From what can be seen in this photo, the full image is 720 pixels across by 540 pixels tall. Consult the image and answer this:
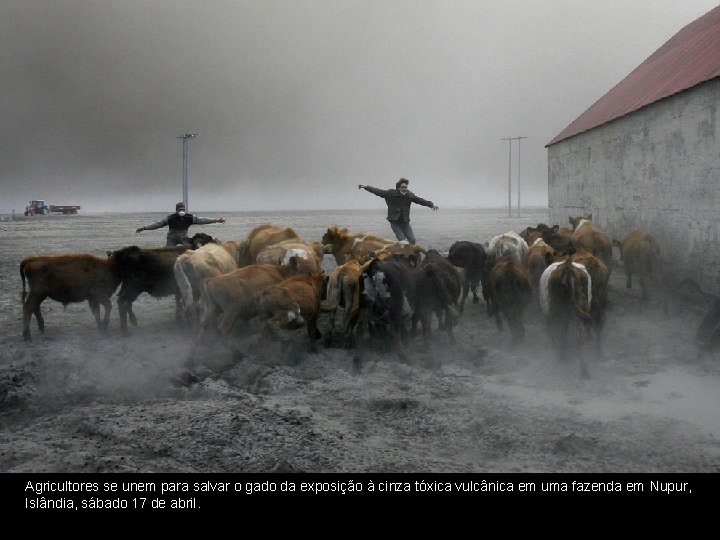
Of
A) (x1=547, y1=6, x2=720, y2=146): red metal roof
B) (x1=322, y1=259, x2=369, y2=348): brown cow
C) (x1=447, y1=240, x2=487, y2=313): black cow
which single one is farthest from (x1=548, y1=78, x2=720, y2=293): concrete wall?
(x1=322, y1=259, x2=369, y2=348): brown cow

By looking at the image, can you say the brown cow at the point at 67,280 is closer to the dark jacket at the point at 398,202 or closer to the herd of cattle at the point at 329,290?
the herd of cattle at the point at 329,290

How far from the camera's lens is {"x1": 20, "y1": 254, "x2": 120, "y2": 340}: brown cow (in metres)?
9.70

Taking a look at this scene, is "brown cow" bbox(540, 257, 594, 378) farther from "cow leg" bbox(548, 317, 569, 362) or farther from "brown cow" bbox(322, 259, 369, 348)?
"brown cow" bbox(322, 259, 369, 348)

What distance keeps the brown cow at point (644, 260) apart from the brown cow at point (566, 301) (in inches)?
178

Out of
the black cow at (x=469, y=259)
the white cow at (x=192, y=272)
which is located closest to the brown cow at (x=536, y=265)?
the black cow at (x=469, y=259)

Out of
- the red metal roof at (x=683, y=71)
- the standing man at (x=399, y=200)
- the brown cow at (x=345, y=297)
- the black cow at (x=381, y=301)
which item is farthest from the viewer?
the standing man at (x=399, y=200)

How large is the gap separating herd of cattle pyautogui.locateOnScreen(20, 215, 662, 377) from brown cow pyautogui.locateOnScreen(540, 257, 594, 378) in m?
0.01

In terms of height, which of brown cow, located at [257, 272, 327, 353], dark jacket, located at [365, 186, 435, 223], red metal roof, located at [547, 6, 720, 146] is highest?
red metal roof, located at [547, 6, 720, 146]

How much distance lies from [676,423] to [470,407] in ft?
6.27

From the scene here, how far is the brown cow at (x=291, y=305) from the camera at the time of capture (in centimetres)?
859

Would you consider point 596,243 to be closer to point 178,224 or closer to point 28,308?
point 178,224

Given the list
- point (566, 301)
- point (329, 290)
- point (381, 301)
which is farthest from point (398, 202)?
point (566, 301)

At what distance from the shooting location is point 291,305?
28.2 feet

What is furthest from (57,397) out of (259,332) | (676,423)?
(676,423)
